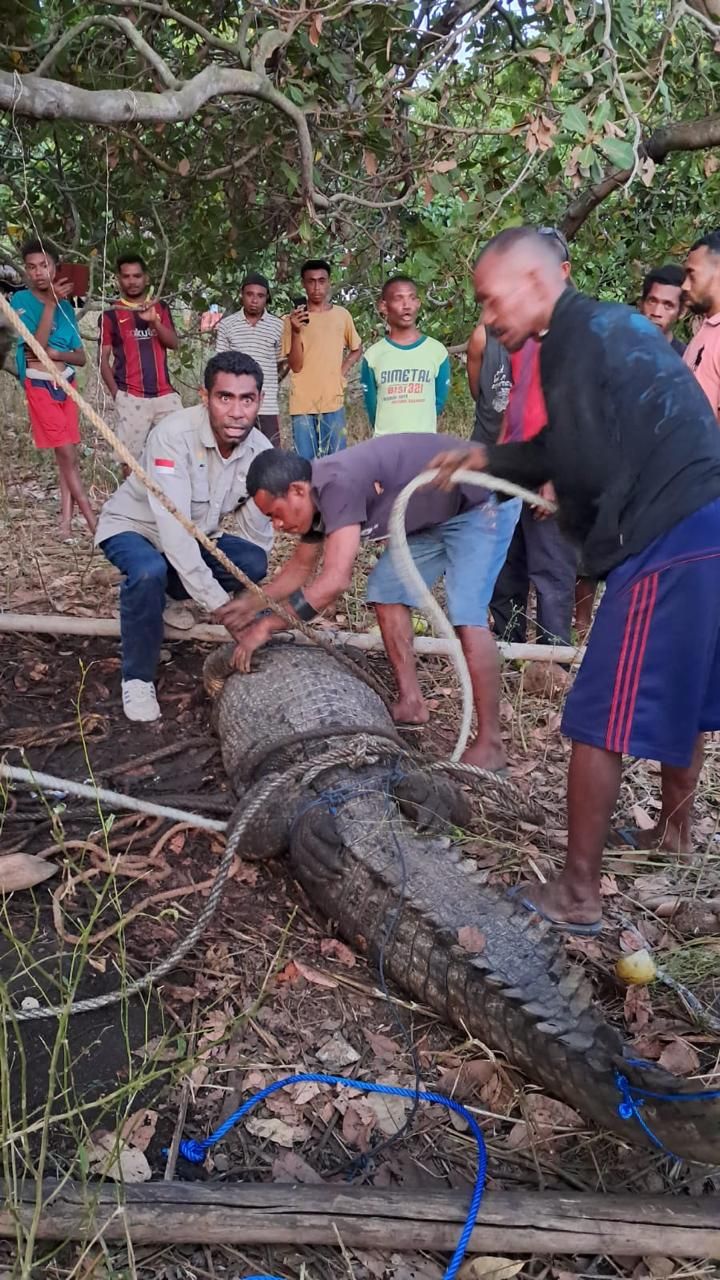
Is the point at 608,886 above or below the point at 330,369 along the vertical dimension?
below

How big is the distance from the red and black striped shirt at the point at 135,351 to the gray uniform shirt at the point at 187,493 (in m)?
2.38

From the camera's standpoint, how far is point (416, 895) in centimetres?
261

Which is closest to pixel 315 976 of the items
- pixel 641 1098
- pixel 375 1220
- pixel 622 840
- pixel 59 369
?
pixel 375 1220

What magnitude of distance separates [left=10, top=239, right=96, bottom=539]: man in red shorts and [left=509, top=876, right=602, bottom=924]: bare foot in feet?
14.1

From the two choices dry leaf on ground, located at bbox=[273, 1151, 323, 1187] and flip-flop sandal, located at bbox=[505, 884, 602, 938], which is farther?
flip-flop sandal, located at bbox=[505, 884, 602, 938]

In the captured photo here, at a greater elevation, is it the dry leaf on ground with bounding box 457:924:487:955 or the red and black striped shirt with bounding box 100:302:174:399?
the red and black striped shirt with bounding box 100:302:174:399

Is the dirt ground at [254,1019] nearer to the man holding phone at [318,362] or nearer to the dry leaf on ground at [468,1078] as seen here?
the dry leaf on ground at [468,1078]

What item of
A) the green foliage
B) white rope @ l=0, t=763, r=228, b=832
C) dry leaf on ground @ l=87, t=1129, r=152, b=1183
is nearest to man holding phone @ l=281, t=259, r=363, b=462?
the green foliage

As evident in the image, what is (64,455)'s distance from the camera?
6.11 m

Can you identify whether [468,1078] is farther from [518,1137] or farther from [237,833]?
[237,833]

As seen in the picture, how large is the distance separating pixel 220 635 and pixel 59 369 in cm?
247

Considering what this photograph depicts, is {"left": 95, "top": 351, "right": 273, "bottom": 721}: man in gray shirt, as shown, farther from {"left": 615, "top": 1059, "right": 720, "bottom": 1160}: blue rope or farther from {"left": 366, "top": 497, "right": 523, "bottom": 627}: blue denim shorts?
{"left": 615, "top": 1059, "right": 720, "bottom": 1160}: blue rope

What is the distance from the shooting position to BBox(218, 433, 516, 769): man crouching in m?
3.51

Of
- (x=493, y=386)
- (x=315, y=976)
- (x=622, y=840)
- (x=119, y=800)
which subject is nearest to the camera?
(x=315, y=976)
